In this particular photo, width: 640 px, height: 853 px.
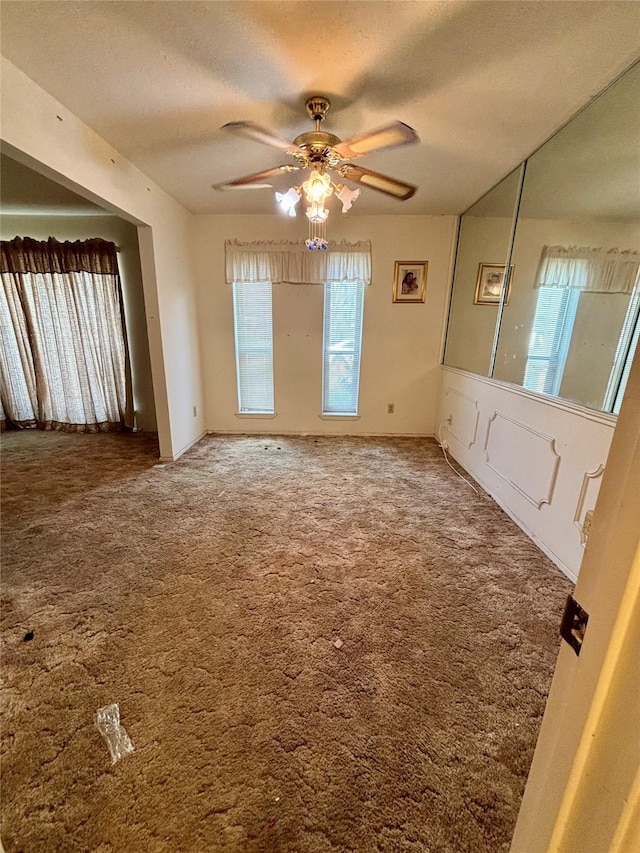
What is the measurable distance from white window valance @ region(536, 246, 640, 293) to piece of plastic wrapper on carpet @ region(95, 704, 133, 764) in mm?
2687

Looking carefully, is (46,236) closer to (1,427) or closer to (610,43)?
(1,427)

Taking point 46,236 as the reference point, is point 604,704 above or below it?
below

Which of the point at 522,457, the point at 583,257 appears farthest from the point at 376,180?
the point at 522,457

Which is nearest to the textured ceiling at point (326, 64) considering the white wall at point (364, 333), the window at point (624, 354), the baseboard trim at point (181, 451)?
the window at point (624, 354)

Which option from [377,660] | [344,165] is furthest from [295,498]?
[344,165]

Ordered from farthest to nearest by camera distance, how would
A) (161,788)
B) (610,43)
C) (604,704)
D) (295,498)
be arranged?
(295,498) → (610,43) → (161,788) → (604,704)

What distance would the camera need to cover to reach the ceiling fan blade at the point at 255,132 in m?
1.54

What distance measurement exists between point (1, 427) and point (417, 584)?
5.09m

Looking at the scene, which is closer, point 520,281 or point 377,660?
point 377,660

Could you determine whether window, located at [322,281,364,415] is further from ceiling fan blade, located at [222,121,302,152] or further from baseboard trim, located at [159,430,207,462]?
ceiling fan blade, located at [222,121,302,152]

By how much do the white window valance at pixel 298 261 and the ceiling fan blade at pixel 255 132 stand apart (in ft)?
6.29

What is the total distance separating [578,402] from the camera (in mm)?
1868

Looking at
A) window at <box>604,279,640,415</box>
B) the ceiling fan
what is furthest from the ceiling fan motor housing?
window at <box>604,279,640,415</box>

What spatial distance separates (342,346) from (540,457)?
7.94 feet
